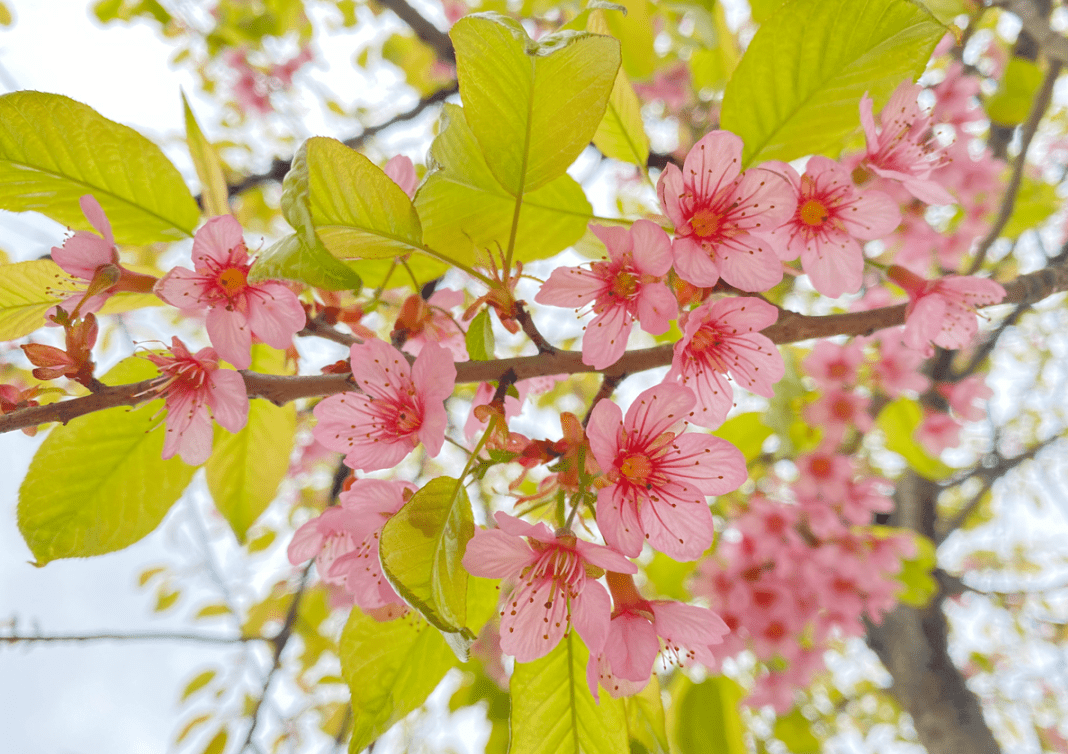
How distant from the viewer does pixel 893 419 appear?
1887 mm

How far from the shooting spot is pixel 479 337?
0.71m

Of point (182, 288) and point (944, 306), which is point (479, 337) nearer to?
point (182, 288)

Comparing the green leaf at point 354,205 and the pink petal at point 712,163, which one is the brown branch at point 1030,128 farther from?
the green leaf at point 354,205

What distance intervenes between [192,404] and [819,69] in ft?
2.76

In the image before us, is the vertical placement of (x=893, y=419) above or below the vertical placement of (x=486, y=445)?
below

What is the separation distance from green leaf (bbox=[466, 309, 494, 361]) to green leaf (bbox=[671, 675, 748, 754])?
0.77 metres

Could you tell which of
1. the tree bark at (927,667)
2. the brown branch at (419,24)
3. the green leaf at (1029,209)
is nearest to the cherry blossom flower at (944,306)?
the green leaf at (1029,209)

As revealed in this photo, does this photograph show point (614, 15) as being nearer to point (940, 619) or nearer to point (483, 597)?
point (483, 597)

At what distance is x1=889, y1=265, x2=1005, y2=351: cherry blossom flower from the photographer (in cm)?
81

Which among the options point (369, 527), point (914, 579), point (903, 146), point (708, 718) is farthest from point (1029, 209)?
point (369, 527)

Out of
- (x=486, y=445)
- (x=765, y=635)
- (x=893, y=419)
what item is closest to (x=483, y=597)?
(x=486, y=445)

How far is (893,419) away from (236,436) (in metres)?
1.83

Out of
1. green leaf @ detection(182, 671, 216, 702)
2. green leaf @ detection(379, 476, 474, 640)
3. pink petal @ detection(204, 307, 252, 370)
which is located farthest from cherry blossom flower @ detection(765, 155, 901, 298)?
green leaf @ detection(182, 671, 216, 702)

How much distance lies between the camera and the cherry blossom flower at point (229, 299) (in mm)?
657
